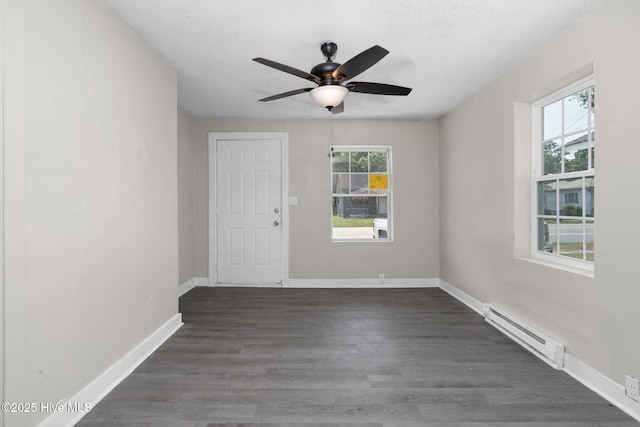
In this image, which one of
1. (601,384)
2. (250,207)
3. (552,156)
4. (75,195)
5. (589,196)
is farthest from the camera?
(250,207)

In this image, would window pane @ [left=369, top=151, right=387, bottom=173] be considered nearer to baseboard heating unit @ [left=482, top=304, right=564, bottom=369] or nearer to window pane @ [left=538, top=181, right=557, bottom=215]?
window pane @ [left=538, top=181, right=557, bottom=215]

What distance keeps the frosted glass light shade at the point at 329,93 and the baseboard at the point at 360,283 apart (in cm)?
278

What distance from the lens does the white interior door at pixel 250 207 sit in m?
4.53

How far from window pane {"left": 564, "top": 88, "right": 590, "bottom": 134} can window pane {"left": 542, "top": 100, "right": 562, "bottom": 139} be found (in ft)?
0.24

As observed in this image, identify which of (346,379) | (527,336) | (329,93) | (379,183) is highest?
(329,93)

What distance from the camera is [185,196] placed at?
14.0 feet

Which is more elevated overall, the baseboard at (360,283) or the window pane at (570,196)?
the window pane at (570,196)

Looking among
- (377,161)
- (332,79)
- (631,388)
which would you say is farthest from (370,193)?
(631,388)

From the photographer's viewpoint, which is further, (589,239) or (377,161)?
(377,161)

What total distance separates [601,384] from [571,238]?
0.99m

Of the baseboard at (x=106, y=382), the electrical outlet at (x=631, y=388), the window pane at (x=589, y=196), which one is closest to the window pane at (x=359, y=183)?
the window pane at (x=589, y=196)

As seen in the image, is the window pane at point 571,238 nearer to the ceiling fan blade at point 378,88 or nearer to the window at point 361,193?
the ceiling fan blade at point 378,88

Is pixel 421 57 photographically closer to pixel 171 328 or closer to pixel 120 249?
pixel 120 249

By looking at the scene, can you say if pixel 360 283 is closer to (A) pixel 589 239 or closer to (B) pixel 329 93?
(A) pixel 589 239
